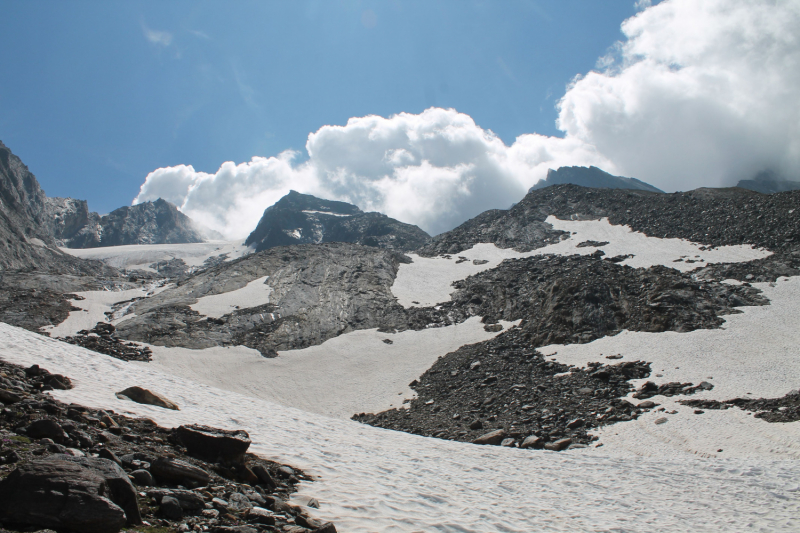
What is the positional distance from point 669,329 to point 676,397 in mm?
11192

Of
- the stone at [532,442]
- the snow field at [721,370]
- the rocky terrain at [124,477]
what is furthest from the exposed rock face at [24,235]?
the snow field at [721,370]

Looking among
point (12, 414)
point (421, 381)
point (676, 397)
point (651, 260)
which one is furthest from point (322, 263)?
point (12, 414)

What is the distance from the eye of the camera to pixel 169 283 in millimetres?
65125

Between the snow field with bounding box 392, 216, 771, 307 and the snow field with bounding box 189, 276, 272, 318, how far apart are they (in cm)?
1713

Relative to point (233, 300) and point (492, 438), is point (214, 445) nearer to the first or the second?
point (492, 438)

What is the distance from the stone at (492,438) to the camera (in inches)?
818

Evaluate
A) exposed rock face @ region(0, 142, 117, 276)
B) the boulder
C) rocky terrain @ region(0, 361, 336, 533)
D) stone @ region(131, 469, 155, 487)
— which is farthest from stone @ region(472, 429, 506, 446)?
exposed rock face @ region(0, 142, 117, 276)

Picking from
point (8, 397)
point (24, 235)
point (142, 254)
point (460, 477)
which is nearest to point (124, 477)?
point (8, 397)

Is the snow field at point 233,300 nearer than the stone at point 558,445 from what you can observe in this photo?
No

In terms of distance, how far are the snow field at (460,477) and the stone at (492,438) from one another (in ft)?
7.93

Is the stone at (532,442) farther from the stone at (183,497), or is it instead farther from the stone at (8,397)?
the stone at (8,397)

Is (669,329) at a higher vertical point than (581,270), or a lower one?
lower

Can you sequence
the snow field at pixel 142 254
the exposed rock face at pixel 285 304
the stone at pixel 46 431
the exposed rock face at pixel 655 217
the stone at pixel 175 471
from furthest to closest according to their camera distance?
the snow field at pixel 142 254 → the exposed rock face at pixel 655 217 → the exposed rock face at pixel 285 304 → the stone at pixel 46 431 → the stone at pixel 175 471

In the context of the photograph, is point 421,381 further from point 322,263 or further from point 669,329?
point 322,263
